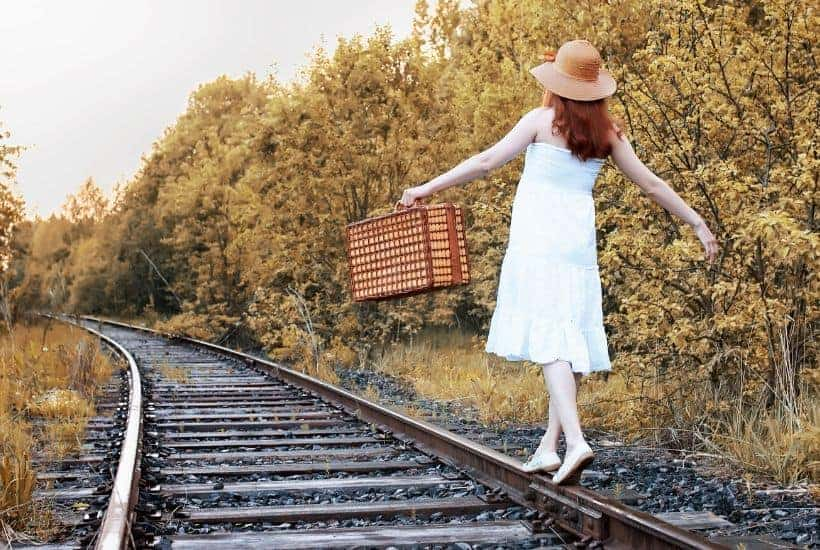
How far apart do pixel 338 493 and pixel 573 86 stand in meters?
2.38

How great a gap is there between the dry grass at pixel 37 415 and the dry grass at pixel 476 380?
3470mm

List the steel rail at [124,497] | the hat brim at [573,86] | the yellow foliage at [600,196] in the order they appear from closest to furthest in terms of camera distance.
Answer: the steel rail at [124,497] → the hat brim at [573,86] → the yellow foliage at [600,196]

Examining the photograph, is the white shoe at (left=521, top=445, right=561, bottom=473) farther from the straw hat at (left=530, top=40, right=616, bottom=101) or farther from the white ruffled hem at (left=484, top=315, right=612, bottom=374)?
the straw hat at (left=530, top=40, right=616, bottom=101)

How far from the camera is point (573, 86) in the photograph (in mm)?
4152

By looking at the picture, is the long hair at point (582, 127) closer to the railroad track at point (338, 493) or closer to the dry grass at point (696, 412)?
the railroad track at point (338, 493)

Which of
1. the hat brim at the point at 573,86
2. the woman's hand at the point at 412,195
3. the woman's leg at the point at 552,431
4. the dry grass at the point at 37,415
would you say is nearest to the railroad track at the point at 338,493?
the woman's leg at the point at 552,431

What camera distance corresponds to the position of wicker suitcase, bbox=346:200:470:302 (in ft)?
Answer: 18.6

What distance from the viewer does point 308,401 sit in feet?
31.9

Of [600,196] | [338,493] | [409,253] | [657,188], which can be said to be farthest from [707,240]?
[600,196]

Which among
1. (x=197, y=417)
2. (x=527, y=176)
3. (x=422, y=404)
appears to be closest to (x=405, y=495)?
(x=527, y=176)

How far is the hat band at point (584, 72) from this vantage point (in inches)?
165

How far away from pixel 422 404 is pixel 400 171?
264 inches

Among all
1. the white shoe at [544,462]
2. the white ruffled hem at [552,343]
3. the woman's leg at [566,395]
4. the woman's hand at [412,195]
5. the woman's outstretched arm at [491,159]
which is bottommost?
the white shoe at [544,462]

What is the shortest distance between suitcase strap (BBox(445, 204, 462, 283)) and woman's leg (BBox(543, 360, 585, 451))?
5.14 ft
